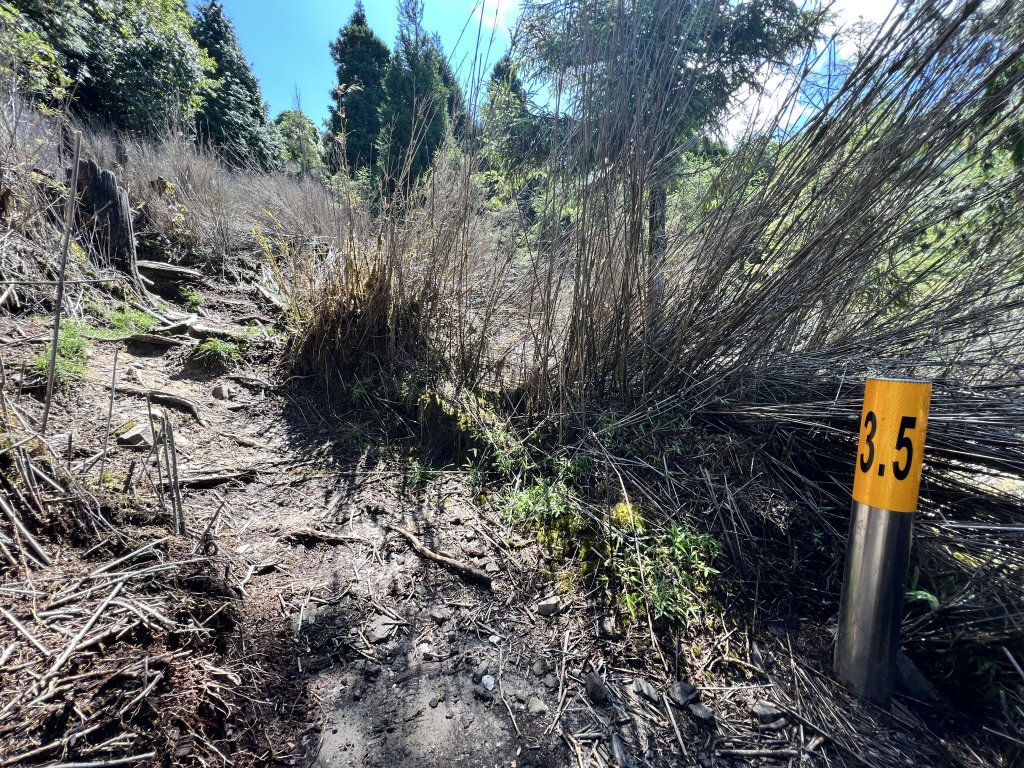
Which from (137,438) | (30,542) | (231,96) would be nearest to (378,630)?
(30,542)

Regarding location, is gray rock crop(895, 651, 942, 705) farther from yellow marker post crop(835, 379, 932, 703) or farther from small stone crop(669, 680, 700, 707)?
small stone crop(669, 680, 700, 707)

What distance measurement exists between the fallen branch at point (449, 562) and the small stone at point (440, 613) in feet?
0.51

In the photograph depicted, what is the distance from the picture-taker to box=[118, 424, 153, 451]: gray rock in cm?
182

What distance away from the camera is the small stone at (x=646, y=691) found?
1.23 meters

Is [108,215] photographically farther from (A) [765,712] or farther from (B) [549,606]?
(A) [765,712]

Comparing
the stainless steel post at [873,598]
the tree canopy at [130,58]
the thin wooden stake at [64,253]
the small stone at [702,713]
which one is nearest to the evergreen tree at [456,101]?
the thin wooden stake at [64,253]

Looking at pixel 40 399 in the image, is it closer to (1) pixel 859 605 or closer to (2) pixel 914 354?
(1) pixel 859 605

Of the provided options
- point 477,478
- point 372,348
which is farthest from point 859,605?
point 372,348

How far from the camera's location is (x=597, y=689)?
4.07ft

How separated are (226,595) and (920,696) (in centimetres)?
203

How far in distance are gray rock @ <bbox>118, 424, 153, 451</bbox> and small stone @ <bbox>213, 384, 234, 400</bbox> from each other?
659 mm

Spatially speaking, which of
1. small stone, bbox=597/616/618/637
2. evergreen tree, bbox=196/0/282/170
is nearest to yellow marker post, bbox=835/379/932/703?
small stone, bbox=597/616/618/637

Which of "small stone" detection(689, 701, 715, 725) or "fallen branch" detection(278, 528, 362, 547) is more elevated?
"fallen branch" detection(278, 528, 362, 547)

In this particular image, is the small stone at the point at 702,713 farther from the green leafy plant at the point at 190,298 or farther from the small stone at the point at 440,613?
the green leafy plant at the point at 190,298
